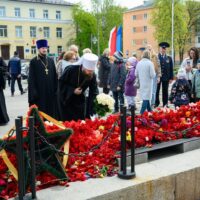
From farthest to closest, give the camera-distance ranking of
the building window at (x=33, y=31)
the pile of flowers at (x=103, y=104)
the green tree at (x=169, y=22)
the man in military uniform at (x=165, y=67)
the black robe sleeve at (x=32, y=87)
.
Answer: the building window at (x=33, y=31) < the green tree at (x=169, y=22) < the man in military uniform at (x=165, y=67) < the black robe sleeve at (x=32, y=87) < the pile of flowers at (x=103, y=104)

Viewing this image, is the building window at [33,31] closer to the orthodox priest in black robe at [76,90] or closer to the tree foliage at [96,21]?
the tree foliage at [96,21]

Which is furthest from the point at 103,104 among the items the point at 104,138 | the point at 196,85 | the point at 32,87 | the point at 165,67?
the point at 165,67

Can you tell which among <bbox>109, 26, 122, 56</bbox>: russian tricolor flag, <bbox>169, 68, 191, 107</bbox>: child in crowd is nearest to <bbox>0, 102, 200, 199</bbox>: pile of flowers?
<bbox>169, 68, 191, 107</bbox>: child in crowd

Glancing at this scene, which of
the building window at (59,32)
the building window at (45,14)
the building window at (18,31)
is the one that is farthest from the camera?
the building window at (59,32)

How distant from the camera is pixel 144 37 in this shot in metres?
74.9

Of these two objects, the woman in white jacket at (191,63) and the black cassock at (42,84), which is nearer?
the black cassock at (42,84)

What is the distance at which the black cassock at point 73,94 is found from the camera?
580 centimetres

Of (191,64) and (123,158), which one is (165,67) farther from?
(123,158)

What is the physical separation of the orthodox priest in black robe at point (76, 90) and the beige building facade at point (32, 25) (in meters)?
57.3

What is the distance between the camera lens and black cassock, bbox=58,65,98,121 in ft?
19.0

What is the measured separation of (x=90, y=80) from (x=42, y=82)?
5.75 feet

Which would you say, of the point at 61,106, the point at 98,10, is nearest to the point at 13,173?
the point at 61,106

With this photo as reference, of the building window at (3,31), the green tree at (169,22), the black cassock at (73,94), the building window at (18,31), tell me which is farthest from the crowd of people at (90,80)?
the building window at (18,31)

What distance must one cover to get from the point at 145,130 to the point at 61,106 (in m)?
1.73
